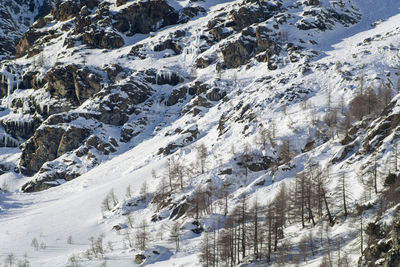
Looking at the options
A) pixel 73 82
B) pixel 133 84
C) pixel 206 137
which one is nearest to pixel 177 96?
pixel 133 84

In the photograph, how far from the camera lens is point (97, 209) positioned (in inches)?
3959

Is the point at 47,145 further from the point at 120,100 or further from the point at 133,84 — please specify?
the point at 133,84

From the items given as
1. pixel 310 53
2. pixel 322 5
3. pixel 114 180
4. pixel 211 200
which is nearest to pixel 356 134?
pixel 211 200

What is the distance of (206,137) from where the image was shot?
394 ft

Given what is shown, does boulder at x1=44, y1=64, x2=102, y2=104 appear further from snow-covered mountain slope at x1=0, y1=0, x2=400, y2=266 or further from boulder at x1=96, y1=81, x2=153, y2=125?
boulder at x1=96, y1=81, x2=153, y2=125

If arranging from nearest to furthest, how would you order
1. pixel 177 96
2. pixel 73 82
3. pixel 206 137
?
pixel 206 137, pixel 177 96, pixel 73 82

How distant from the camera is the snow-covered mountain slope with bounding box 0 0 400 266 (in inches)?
2377

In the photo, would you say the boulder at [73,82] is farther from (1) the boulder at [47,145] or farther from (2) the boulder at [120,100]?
(1) the boulder at [47,145]

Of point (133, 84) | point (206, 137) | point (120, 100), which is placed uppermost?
point (133, 84)

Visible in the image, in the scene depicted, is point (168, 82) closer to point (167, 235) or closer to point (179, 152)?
point (179, 152)

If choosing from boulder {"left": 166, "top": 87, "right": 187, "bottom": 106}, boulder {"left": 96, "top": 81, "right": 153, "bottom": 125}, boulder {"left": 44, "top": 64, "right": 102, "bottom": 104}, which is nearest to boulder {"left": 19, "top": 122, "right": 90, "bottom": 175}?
boulder {"left": 96, "top": 81, "right": 153, "bottom": 125}

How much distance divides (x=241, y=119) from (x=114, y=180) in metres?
38.7

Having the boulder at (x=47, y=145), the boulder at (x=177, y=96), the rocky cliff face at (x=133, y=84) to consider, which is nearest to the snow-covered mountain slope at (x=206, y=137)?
the boulder at (x=47, y=145)

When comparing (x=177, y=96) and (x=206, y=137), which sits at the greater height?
(x=177, y=96)
